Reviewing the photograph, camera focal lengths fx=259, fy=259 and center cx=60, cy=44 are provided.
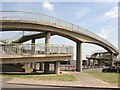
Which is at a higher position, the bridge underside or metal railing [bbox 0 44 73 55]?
metal railing [bbox 0 44 73 55]

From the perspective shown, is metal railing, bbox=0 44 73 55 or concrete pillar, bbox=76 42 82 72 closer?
metal railing, bbox=0 44 73 55

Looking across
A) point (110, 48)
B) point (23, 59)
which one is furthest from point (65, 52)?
point (110, 48)

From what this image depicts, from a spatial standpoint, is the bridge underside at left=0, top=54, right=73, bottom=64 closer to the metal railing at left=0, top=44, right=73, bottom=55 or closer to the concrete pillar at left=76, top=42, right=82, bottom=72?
the metal railing at left=0, top=44, right=73, bottom=55

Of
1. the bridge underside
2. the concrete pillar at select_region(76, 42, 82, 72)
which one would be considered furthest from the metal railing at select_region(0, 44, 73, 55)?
the concrete pillar at select_region(76, 42, 82, 72)

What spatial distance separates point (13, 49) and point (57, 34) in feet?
54.0

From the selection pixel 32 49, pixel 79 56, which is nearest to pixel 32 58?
pixel 32 49

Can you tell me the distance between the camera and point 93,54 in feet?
316

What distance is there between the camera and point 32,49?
36688mm

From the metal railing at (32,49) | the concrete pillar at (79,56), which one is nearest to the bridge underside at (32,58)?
the metal railing at (32,49)

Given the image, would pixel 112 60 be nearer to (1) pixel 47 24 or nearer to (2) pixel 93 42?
(2) pixel 93 42

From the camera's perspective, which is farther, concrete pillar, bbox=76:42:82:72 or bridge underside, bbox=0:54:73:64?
concrete pillar, bbox=76:42:82:72

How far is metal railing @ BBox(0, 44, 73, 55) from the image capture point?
3334cm

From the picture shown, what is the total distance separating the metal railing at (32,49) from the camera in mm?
33341

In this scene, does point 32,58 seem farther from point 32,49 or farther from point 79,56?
point 79,56
